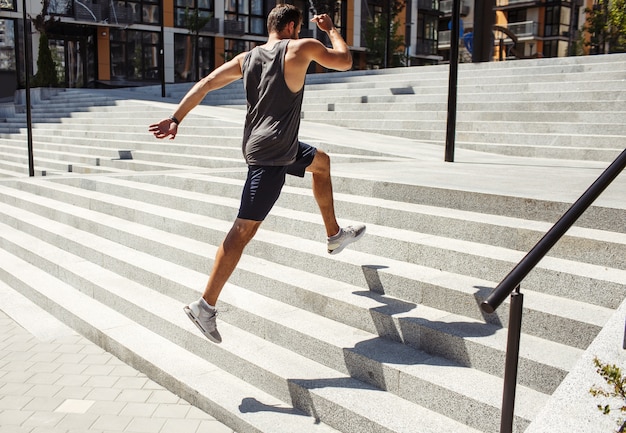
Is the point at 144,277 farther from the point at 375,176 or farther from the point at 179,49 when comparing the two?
the point at 179,49

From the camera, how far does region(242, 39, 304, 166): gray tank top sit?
383 cm

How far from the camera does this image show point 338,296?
175 inches

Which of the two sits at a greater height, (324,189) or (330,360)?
(324,189)

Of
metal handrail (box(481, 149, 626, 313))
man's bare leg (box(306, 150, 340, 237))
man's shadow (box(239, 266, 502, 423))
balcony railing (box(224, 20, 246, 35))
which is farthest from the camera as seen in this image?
balcony railing (box(224, 20, 246, 35))

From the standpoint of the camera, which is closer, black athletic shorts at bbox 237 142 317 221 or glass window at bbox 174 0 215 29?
black athletic shorts at bbox 237 142 317 221

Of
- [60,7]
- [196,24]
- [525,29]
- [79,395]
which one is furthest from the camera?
[525,29]

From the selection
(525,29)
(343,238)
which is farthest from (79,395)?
(525,29)

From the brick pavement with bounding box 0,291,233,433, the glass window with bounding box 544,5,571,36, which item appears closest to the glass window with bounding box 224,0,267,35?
the glass window with bounding box 544,5,571,36

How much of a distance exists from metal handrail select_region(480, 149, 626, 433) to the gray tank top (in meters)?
1.85

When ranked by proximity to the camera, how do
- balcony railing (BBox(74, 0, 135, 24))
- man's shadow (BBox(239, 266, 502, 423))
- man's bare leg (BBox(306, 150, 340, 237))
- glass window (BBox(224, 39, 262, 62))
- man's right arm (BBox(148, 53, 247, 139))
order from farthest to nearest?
1. glass window (BBox(224, 39, 262, 62))
2. balcony railing (BBox(74, 0, 135, 24))
3. man's bare leg (BBox(306, 150, 340, 237))
4. man's right arm (BBox(148, 53, 247, 139))
5. man's shadow (BBox(239, 266, 502, 423))

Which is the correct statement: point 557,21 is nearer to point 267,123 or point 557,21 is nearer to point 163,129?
point 267,123

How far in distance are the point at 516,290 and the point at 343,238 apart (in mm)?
2221

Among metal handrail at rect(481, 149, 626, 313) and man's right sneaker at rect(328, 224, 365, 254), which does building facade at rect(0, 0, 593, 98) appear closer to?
man's right sneaker at rect(328, 224, 365, 254)

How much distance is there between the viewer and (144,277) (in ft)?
19.4
